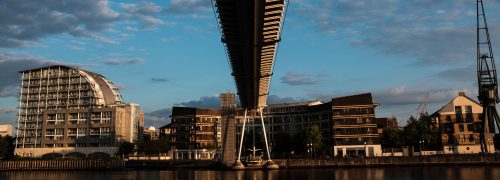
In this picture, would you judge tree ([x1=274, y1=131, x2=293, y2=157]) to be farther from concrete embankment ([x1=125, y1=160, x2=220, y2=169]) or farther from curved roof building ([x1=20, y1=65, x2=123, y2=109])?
curved roof building ([x1=20, y1=65, x2=123, y2=109])

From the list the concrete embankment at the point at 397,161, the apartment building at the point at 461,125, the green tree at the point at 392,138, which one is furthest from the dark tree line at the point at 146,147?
the apartment building at the point at 461,125

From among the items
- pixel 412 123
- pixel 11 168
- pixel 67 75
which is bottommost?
pixel 11 168

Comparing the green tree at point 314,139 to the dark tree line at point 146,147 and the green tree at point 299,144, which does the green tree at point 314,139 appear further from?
the dark tree line at point 146,147

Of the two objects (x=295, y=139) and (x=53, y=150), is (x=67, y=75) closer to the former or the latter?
(x=53, y=150)

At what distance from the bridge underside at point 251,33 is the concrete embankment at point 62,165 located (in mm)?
70424

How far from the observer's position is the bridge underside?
33875mm

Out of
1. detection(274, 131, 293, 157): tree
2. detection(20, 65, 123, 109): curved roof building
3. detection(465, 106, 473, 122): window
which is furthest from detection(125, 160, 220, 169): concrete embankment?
detection(465, 106, 473, 122): window

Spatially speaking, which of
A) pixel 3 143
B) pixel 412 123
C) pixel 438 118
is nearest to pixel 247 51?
pixel 412 123

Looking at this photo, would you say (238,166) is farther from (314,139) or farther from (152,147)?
(152,147)

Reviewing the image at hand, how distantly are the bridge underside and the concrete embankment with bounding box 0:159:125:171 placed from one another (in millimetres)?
70424

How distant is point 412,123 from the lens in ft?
390

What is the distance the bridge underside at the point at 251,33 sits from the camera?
111 feet

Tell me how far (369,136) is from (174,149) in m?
67.0

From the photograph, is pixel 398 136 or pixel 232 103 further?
pixel 398 136
